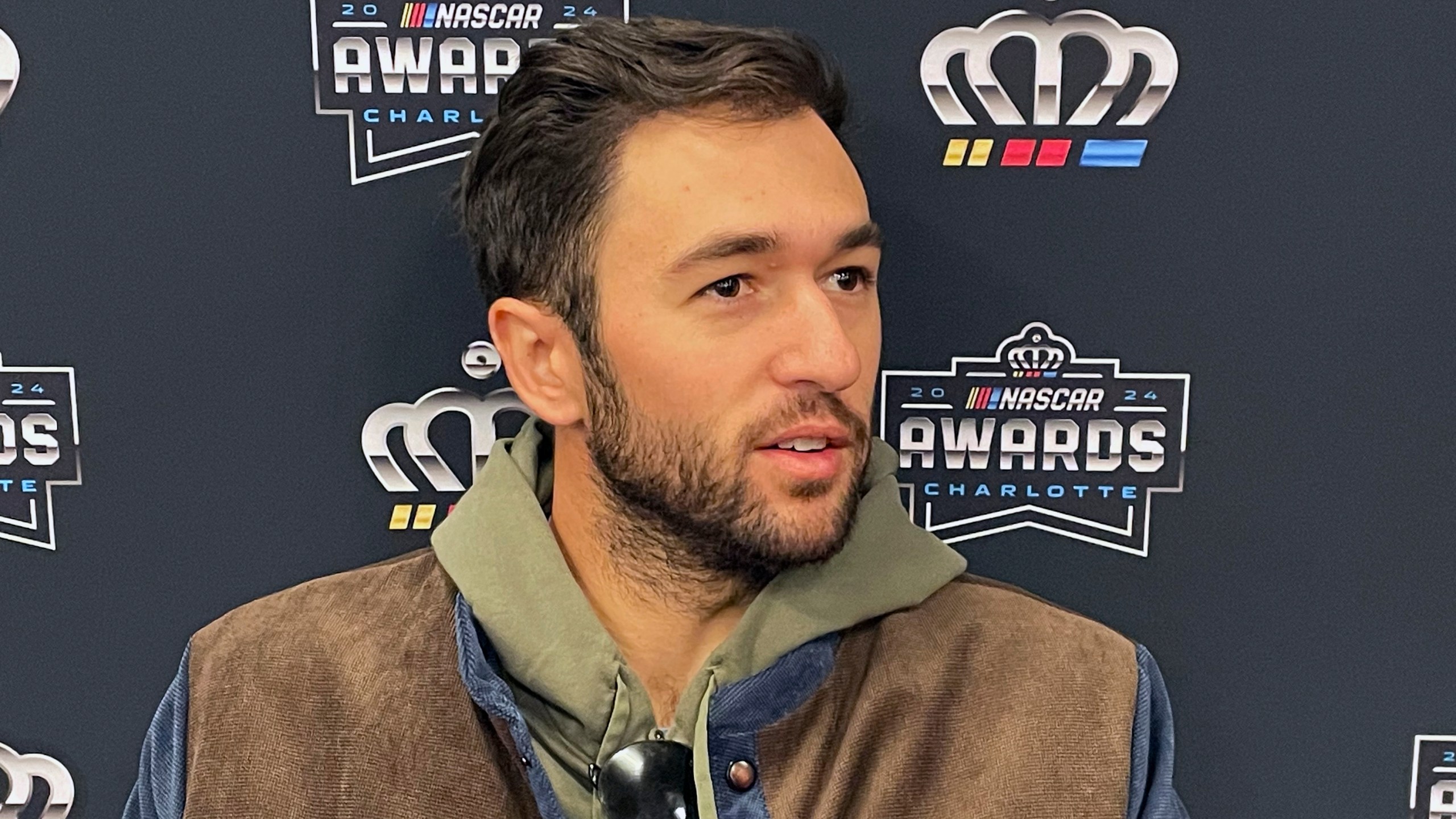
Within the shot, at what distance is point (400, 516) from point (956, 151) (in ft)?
2.41

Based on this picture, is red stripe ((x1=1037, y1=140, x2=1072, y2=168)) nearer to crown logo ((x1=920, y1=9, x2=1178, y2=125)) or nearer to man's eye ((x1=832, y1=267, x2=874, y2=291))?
crown logo ((x1=920, y1=9, x2=1178, y2=125))

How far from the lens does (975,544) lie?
1.44m

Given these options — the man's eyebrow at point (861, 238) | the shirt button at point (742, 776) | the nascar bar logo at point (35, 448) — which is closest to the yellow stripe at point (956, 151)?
the man's eyebrow at point (861, 238)

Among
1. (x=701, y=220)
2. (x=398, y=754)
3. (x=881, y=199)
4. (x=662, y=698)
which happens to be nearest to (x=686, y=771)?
(x=662, y=698)

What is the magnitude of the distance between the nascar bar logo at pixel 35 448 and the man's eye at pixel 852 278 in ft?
2.80

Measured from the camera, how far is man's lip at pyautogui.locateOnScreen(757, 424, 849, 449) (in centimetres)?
107

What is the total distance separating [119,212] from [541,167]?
20.8 inches

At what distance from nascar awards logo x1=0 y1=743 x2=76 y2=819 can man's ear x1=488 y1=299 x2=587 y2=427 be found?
770mm

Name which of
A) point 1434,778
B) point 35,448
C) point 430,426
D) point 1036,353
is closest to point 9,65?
point 35,448

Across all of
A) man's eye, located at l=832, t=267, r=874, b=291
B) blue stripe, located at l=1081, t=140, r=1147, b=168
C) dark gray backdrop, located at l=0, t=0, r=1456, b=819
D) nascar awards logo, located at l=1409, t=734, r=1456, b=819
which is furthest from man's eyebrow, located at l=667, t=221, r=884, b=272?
nascar awards logo, located at l=1409, t=734, r=1456, b=819

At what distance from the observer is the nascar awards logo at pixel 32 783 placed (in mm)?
1471

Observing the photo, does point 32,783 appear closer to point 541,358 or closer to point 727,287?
point 541,358

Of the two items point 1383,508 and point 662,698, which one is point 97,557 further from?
point 1383,508

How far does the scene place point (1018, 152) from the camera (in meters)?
1.35
